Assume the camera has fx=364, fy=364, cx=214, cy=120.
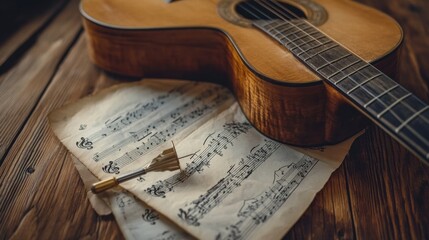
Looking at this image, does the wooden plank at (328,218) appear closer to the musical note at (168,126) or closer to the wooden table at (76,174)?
the wooden table at (76,174)

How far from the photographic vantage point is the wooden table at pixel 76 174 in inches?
24.3

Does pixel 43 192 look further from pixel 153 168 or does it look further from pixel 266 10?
pixel 266 10

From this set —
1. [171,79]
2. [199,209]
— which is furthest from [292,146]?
[171,79]

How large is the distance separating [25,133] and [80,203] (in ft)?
0.85

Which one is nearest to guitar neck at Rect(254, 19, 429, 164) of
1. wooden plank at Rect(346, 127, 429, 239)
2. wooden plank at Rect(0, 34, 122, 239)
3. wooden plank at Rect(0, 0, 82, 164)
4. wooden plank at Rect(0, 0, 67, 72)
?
wooden plank at Rect(346, 127, 429, 239)

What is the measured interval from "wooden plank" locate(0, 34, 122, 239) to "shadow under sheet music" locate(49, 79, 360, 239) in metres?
0.03

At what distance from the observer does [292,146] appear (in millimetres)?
746

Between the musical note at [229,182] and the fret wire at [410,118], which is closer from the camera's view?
the fret wire at [410,118]

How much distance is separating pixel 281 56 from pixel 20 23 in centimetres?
86

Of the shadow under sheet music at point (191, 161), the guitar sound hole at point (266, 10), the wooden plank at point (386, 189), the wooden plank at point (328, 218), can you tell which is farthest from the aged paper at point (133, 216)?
the guitar sound hole at point (266, 10)

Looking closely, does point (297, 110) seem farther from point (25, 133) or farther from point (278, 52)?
point (25, 133)

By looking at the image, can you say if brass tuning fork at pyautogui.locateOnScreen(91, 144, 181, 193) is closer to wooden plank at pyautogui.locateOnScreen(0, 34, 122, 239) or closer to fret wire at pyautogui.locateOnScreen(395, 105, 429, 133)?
wooden plank at pyautogui.locateOnScreen(0, 34, 122, 239)

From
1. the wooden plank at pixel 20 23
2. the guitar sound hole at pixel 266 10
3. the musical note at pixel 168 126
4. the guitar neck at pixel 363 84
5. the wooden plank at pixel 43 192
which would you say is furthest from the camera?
the wooden plank at pixel 20 23

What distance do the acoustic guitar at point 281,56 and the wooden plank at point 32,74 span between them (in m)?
0.16
